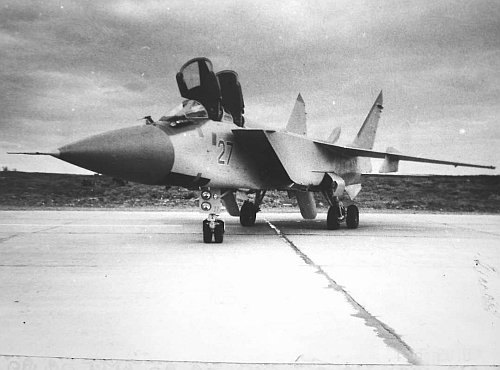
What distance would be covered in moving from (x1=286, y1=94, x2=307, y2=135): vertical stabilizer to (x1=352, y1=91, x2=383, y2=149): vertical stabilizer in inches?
78.3

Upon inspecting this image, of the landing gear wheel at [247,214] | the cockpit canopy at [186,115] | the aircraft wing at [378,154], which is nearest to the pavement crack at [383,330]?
the cockpit canopy at [186,115]

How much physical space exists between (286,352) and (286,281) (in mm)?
2080

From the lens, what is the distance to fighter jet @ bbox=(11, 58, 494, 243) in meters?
6.67

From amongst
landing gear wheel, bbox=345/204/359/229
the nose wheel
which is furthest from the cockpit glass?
landing gear wheel, bbox=345/204/359/229

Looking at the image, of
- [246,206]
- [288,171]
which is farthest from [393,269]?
[246,206]

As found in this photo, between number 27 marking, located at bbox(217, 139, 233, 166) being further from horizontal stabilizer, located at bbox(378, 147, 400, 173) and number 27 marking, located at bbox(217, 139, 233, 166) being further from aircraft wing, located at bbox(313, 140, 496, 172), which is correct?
horizontal stabilizer, located at bbox(378, 147, 400, 173)

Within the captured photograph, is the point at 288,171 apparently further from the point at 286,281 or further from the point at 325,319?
the point at 325,319

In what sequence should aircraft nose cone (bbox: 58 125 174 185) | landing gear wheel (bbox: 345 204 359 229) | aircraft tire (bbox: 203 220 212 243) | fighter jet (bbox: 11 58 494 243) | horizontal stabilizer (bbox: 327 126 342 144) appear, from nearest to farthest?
aircraft nose cone (bbox: 58 125 174 185) → fighter jet (bbox: 11 58 494 243) → aircraft tire (bbox: 203 220 212 243) → landing gear wheel (bbox: 345 204 359 229) → horizontal stabilizer (bbox: 327 126 342 144)

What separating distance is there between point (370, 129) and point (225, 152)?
7.43 meters

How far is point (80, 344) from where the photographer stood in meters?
2.93

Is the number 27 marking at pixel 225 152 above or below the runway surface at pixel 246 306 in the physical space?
above

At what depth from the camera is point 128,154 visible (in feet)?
21.7

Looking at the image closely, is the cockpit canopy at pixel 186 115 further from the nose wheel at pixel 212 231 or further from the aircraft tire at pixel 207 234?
the aircraft tire at pixel 207 234

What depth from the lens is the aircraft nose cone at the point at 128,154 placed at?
6.27 metres
